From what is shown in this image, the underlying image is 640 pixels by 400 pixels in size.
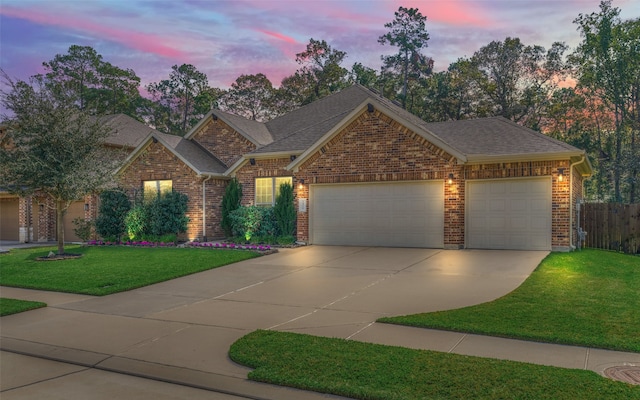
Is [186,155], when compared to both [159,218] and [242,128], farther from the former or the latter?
[242,128]

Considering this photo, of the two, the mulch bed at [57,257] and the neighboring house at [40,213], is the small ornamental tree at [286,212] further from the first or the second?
the neighboring house at [40,213]

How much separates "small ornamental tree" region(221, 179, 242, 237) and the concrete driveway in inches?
248

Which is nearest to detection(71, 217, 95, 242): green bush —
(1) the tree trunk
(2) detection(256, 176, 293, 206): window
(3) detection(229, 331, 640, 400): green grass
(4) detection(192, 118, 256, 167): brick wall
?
(1) the tree trunk

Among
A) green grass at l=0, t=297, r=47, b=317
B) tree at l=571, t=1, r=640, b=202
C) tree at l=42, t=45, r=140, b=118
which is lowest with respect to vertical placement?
green grass at l=0, t=297, r=47, b=317

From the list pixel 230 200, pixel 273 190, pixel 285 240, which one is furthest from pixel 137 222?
pixel 285 240

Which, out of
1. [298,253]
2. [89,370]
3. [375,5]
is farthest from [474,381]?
[375,5]

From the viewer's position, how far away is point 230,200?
19.5 meters

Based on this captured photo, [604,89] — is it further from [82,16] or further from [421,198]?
[82,16]

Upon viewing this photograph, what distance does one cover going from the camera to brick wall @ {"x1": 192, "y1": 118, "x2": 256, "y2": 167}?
21.7 meters

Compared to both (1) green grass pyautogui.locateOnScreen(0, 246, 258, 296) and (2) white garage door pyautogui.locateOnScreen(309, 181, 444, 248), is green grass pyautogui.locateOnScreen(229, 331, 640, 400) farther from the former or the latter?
(2) white garage door pyautogui.locateOnScreen(309, 181, 444, 248)

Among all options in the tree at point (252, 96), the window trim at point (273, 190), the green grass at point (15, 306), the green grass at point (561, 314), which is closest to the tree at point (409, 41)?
the tree at point (252, 96)

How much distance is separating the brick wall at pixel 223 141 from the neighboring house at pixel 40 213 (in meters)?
3.64

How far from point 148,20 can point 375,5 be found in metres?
6.89

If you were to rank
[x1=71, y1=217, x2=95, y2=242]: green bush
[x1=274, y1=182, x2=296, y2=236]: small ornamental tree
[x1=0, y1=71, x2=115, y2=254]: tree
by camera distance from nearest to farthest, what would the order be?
[x1=0, y1=71, x2=115, y2=254]: tree < [x1=274, y1=182, x2=296, y2=236]: small ornamental tree < [x1=71, y1=217, x2=95, y2=242]: green bush
